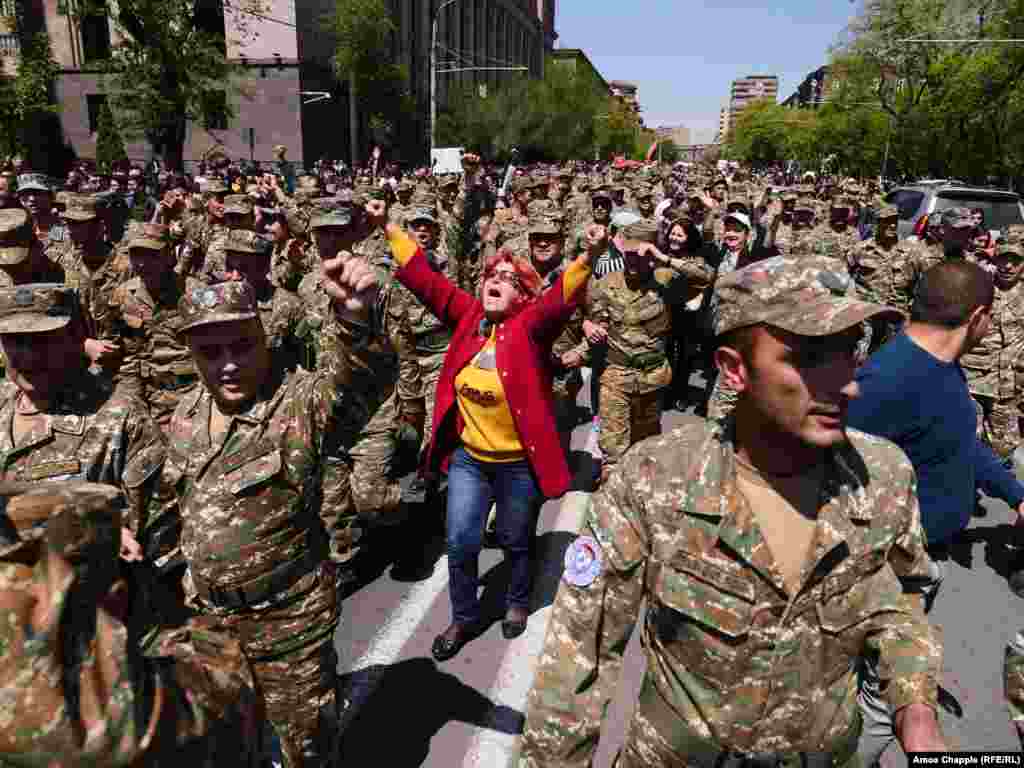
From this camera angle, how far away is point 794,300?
179cm

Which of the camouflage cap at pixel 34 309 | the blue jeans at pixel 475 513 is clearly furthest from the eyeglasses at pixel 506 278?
the camouflage cap at pixel 34 309

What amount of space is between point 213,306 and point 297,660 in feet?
4.40

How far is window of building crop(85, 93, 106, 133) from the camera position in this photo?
3509 centimetres

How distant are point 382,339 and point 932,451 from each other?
221 cm

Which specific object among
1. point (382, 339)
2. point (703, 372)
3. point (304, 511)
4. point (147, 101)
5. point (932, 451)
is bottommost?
point (703, 372)

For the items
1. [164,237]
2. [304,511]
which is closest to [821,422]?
[304,511]

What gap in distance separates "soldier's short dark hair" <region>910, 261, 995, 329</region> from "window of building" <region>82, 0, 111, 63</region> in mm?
41161

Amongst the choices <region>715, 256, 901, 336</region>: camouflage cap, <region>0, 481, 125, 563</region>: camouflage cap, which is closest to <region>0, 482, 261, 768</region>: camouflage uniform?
<region>0, 481, 125, 563</region>: camouflage cap

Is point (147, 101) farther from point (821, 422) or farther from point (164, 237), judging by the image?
point (821, 422)

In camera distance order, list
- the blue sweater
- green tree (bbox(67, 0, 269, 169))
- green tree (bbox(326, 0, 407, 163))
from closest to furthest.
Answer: the blue sweater → green tree (bbox(67, 0, 269, 169)) → green tree (bbox(326, 0, 407, 163))

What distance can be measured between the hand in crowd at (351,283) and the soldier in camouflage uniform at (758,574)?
1168mm

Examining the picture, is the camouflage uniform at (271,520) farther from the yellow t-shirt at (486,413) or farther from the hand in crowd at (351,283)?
the yellow t-shirt at (486,413)

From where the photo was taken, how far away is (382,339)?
2736 millimetres

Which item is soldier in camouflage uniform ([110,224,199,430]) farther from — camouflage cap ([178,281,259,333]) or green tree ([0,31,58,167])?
green tree ([0,31,58,167])
